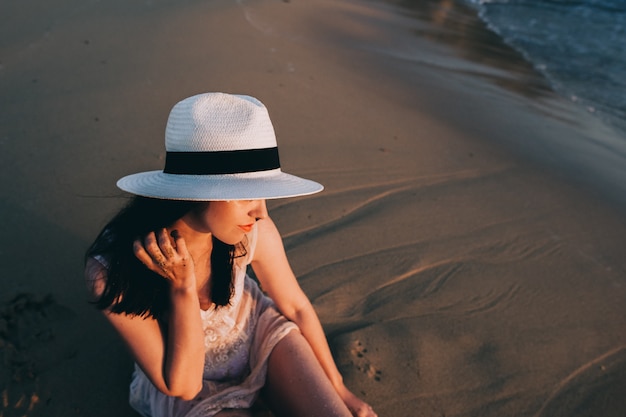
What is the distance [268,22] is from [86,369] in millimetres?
5452

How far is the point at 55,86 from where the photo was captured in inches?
184

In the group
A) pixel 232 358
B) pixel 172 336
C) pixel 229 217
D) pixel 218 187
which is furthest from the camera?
pixel 232 358

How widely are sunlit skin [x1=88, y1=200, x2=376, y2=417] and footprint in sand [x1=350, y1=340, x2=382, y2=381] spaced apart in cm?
36

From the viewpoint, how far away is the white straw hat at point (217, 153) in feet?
5.22

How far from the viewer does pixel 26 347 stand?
249cm

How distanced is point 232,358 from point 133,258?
2.17ft

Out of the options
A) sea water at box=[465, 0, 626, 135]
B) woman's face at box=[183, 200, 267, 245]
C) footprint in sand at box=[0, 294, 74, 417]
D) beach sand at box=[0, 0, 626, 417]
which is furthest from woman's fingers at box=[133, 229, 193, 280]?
sea water at box=[465, 0, 626, 135]

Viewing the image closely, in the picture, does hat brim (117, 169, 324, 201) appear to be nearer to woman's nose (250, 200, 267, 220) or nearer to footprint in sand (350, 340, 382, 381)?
woman's nose (250, 200, 267, 220)

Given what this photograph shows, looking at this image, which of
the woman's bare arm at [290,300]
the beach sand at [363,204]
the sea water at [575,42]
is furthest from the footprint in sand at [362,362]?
the sea water at [575,42]

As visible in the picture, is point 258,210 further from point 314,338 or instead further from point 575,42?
point 575,42

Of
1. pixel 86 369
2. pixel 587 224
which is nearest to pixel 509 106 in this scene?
pixel 587 224

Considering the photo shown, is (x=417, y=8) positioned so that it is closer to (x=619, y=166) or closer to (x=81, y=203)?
(x=619, y=166)

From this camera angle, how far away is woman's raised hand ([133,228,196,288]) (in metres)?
1.65

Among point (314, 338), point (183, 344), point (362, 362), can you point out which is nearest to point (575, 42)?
point (362, 362)
